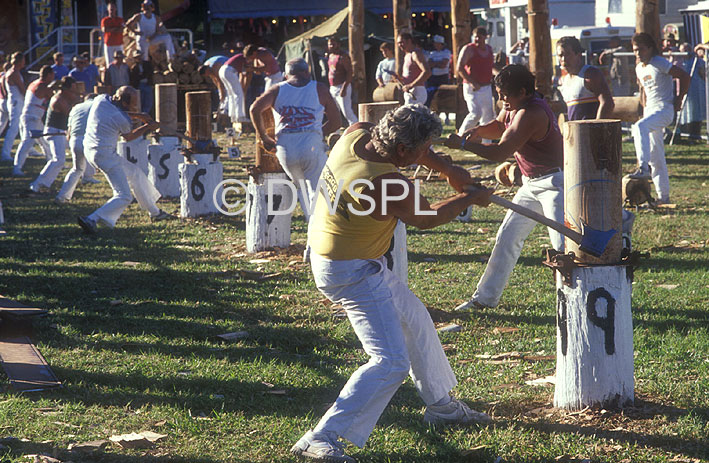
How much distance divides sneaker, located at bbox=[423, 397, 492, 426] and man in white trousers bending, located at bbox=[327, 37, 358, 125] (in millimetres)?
16754

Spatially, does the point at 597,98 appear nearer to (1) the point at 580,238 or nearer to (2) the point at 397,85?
(1) the point at 580,238

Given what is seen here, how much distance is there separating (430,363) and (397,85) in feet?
53.4

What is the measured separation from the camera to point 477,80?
18531 millimetres

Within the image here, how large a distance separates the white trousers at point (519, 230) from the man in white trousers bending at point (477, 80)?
1097cm

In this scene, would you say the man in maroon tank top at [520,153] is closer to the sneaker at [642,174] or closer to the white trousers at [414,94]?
the sneaker at [642,174]

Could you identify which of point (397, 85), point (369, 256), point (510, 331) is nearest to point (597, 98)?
point (510, 331)

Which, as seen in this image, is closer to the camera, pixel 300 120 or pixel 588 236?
pixel 588 236

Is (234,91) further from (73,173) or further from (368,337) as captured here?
(368,337)

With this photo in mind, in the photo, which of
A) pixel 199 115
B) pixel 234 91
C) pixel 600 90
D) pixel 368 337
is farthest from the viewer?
pixel 234 91

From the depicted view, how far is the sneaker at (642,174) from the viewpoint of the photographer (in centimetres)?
1237

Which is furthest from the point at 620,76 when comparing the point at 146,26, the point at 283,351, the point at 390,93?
the point at 283,351

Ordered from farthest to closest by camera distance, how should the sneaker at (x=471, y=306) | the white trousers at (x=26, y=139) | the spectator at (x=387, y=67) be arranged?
the spectator at (x=387, y=67)
the white trousers at (x=26, y=139)
the sneaker at (x=471, y=306)

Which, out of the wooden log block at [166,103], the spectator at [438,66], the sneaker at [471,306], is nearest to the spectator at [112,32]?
the spectator at [438,66]

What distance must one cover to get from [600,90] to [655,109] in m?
1.99
